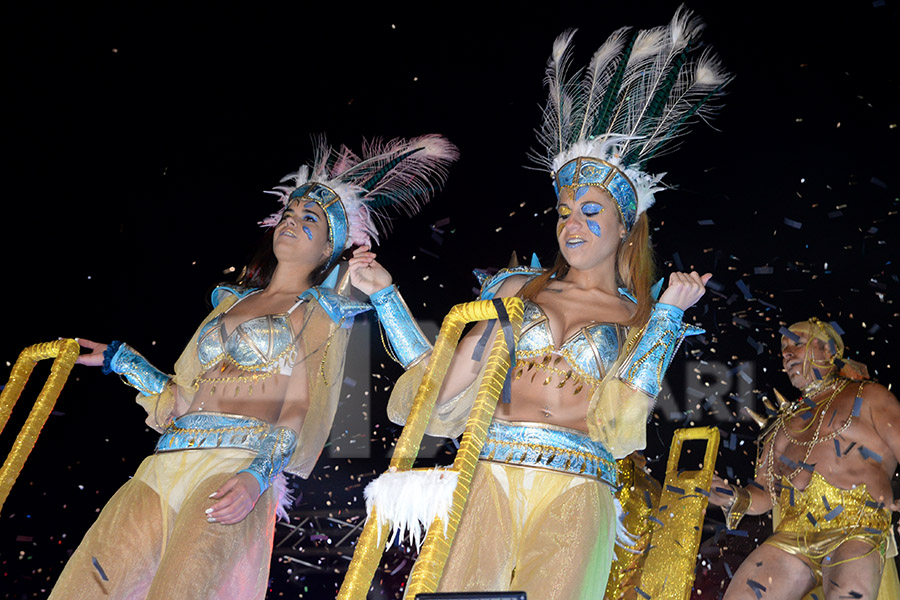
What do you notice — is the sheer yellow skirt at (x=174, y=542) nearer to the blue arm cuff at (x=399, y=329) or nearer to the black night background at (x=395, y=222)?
the blue arm cuff at (x=399, y=329)

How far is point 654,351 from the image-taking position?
270 cm

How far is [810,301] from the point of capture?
462 cm

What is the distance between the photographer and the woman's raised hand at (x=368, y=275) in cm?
319

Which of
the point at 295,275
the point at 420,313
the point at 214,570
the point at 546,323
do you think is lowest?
the point at 214,570

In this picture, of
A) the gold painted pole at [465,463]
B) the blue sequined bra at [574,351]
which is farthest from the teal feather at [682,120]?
the gold painted pole at [465,463]

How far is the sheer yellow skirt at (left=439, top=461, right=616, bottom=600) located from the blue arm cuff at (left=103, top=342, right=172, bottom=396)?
4.85 ft

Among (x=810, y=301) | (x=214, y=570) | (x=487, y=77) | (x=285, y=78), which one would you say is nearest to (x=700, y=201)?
(x=810, y=301)

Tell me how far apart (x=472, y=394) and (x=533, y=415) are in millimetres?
257

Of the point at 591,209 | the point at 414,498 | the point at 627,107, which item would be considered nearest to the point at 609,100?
the point at 627,107

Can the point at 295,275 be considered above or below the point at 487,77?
below

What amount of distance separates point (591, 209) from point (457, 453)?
3.79ft

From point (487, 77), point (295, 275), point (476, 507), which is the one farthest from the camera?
point (487, 77)

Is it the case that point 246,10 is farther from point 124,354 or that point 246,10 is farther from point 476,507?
point 476,507

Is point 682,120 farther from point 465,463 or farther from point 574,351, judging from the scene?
point 465,463
